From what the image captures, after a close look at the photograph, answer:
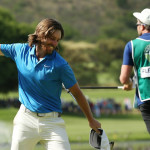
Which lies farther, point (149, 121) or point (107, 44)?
point (107, 44)

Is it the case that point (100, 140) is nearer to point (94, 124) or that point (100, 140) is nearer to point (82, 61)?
point (94, 124)

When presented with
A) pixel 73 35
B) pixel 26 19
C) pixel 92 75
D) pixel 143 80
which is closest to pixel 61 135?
pixel 143 80

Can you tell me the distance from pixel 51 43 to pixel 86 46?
422 ft

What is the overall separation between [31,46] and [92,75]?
10140cm

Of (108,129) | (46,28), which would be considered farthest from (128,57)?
(108,129)

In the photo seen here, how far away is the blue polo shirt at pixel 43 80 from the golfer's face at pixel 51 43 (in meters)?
0.05

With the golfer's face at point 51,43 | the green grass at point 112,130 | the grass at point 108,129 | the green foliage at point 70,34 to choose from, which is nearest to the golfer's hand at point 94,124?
the golfer's face at point 51,43

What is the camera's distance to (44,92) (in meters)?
6.27

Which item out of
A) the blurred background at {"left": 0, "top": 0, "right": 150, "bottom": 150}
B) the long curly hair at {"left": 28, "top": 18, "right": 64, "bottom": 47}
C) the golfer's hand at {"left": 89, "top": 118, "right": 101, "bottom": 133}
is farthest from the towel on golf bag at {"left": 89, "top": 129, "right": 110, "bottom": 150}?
the blurred background at {"left": 0, "top": 0, "right": 150, "bottom": 150}

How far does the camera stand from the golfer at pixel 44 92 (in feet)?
20.4

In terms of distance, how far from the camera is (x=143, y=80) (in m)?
7.21

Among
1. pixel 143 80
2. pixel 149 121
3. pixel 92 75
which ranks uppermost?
pixel 143 80

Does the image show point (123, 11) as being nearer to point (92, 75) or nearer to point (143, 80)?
point (92, 75)

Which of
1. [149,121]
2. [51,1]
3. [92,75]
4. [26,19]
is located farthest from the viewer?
[51,1]
